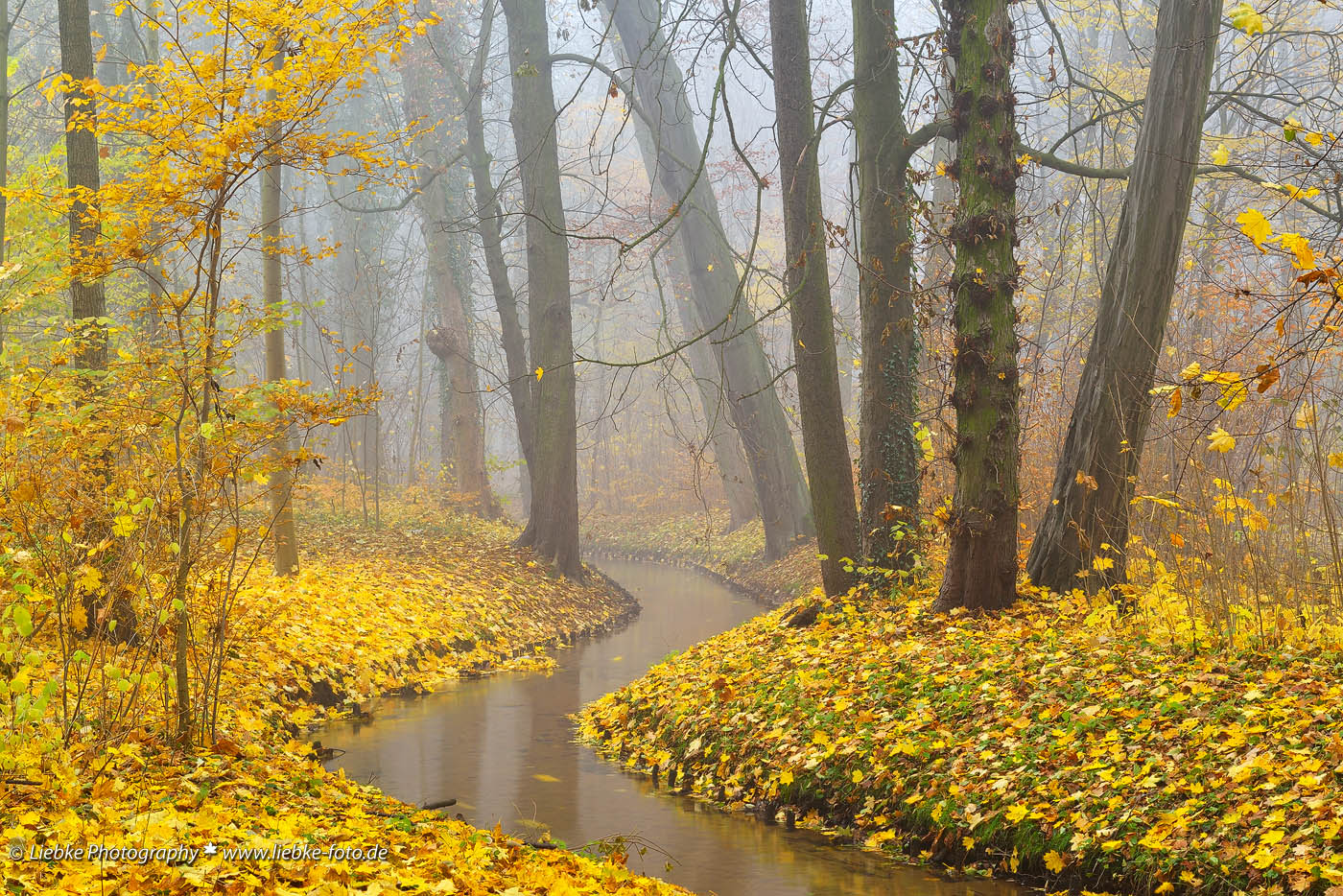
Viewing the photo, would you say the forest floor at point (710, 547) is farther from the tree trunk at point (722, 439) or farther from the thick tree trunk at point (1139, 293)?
the thick tree trunk at point (1139, 293)

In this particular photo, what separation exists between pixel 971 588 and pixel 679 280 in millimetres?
15943

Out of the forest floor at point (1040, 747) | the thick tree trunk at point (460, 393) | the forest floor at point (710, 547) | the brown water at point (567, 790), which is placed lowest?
the forest floor at point (710, 547)

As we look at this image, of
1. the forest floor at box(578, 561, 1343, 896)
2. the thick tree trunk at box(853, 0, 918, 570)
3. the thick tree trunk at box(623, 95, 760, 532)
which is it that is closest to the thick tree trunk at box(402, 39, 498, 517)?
the thick tree trunk at box(623, 95, 760, 532)

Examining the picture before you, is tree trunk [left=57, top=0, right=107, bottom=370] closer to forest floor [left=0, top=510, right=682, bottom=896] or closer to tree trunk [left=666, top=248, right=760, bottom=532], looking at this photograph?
forest floor [left=0, top=510, right=682, bottom=896]

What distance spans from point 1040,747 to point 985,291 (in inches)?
123

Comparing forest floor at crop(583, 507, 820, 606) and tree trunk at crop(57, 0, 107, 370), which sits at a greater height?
tree trunk at crop(57, 0, 107, 370)

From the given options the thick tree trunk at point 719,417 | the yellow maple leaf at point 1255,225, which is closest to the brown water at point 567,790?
the yellow maple leaf at point 1255,225

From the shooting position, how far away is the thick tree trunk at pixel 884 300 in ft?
27.8

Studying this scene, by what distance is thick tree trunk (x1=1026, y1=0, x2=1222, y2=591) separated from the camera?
23.1 ft

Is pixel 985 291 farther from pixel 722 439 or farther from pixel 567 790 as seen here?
pixel 722 439

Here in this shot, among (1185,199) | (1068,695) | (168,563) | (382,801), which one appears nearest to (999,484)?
(1068,695)

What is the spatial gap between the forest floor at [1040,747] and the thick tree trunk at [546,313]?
7350 mm

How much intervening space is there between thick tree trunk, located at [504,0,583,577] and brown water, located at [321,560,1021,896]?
3.89 metres

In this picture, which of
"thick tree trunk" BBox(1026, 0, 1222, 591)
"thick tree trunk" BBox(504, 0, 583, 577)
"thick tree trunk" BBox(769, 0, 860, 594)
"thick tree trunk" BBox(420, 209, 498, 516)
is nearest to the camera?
"thick tree trunk" BBox(1026, 0, 1222, 591)
